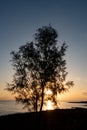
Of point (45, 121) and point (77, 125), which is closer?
point (77, 125)

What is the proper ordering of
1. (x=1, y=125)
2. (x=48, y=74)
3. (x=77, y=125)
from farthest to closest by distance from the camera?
(x=1, y=125) → (x=77, y=125) → (x=48, y=74)

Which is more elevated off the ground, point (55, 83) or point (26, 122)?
point (55, 83)

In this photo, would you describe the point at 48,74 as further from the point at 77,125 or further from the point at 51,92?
the point at 77,125

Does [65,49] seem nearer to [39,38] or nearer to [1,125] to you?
[39,38]

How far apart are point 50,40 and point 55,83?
7.27 metres

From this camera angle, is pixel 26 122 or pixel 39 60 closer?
pixel 39 60

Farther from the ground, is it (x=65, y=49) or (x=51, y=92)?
(x=65, y=49)

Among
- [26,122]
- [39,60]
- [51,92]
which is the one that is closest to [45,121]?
[26,122]

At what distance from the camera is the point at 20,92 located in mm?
39438

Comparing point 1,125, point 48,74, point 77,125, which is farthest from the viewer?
point 1,125

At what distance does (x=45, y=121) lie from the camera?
48562 mm

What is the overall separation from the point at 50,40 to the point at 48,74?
5890mm

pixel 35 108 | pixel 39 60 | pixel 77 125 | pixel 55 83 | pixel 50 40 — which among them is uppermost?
pixel 50 40

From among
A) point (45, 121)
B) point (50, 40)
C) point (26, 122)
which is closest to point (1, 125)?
point (26, 122)
